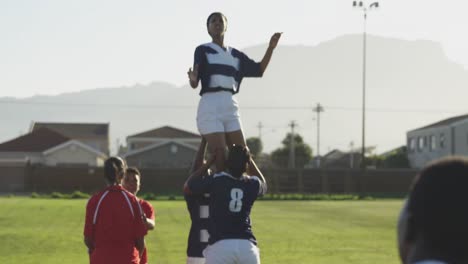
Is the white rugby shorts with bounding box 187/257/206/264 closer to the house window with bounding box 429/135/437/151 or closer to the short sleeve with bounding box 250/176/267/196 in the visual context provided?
the short sleeve with bounding box 250/176/267/196

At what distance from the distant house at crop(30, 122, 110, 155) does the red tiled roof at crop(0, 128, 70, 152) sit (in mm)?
17625

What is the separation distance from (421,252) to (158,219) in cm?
3018

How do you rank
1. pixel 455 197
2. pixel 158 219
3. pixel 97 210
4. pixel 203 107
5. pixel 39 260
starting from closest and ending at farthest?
pixel 455 197 → pixel 97 210 → pixel 203 107 → pixel 39 260 → pixel 158 219

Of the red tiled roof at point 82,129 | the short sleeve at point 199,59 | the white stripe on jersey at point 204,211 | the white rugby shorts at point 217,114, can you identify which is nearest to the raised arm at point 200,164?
the white rugby shorts at point 217,114

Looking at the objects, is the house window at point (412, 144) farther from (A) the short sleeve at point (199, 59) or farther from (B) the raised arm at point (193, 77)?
(B) the raised arm at point (193, 77)

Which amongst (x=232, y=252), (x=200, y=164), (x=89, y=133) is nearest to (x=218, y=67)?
(x=200, y=164)

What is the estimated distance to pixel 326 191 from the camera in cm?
7788

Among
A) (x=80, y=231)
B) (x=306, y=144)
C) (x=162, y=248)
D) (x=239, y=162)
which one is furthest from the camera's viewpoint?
(x=306, y=144)

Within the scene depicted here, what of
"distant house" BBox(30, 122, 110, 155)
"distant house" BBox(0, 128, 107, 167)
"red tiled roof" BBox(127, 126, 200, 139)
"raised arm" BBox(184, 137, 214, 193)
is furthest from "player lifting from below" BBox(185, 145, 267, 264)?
"distant house" BBox(30, 122, 110, 155)

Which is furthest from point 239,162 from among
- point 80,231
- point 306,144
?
point 306,144

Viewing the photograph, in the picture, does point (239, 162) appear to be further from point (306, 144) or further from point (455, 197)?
point (306, 144)

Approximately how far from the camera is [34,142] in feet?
330

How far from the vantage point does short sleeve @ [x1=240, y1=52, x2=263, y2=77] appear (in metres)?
8.85

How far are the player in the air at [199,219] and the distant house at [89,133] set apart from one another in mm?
113397
